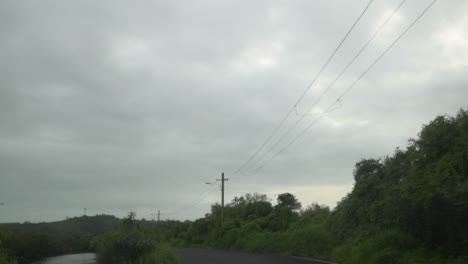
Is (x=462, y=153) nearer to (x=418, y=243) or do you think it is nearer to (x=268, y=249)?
(x=418, y=243)

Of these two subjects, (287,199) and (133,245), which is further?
(287,199)

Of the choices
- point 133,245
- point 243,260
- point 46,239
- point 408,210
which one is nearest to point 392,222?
point 408,210

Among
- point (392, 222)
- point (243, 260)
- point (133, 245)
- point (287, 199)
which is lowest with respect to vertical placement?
point (243, 260)

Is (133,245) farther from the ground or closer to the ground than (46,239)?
closer to the ground

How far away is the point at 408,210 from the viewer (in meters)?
20.7

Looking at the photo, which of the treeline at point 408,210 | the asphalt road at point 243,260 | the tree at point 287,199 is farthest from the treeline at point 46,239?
the tree at point 287,199

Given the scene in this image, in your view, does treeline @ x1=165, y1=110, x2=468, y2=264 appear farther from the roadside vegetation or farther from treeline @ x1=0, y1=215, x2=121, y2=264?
treeline @ x1=0, y1=215, x2=121, y2=264

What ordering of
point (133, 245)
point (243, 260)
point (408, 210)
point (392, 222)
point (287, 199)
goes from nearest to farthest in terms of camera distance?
point (408, 210) → point (392, 222) → point (133, 245) → point (243, 260) → point (287, 199)

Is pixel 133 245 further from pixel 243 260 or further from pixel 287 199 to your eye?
pixel 287 199

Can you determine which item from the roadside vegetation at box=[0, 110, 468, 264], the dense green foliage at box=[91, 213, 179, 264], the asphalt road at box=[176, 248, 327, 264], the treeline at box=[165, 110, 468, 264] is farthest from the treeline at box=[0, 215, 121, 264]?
the treeline at box=[165, 110, 468, 264]

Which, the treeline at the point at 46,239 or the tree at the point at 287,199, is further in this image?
the tree at the point at 287,199

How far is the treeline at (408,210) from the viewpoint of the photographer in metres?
18.7

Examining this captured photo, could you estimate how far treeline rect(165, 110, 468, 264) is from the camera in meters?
18.7

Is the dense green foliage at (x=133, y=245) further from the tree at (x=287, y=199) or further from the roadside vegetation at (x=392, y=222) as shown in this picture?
the tree at (x=287, y=199)
